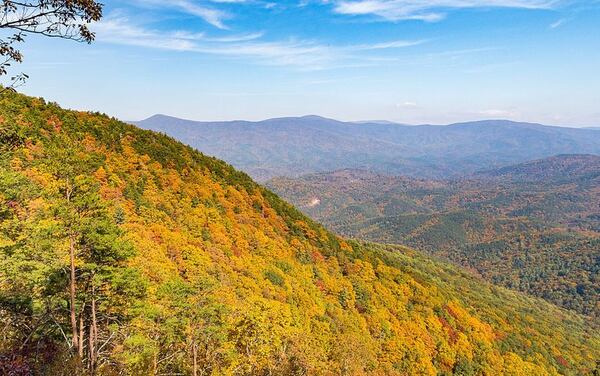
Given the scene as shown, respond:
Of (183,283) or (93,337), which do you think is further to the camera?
(183,283)

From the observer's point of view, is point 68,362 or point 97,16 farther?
point 68,362

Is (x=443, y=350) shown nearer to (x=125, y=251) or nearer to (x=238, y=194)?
(x=238, y=194)

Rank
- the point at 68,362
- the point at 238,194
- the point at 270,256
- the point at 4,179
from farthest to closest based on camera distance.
Result: the point at 238,194, the point at 270,256, the point at 4,179, the point at 68,362

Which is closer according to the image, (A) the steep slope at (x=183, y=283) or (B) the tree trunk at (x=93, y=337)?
(B) the tree trunk at (x=93, y=337)

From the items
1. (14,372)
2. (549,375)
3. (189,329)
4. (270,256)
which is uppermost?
(14,372)

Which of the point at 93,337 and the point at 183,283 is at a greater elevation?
the point at 93,337

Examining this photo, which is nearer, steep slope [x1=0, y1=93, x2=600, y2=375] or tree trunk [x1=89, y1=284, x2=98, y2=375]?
tree trunk [x1=89, y1=284, x2=98, y2=375]

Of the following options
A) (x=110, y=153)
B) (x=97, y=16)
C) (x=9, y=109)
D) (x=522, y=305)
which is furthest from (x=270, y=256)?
(x=522, y=305)

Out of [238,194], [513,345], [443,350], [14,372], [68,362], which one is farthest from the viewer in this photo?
[513,345]
